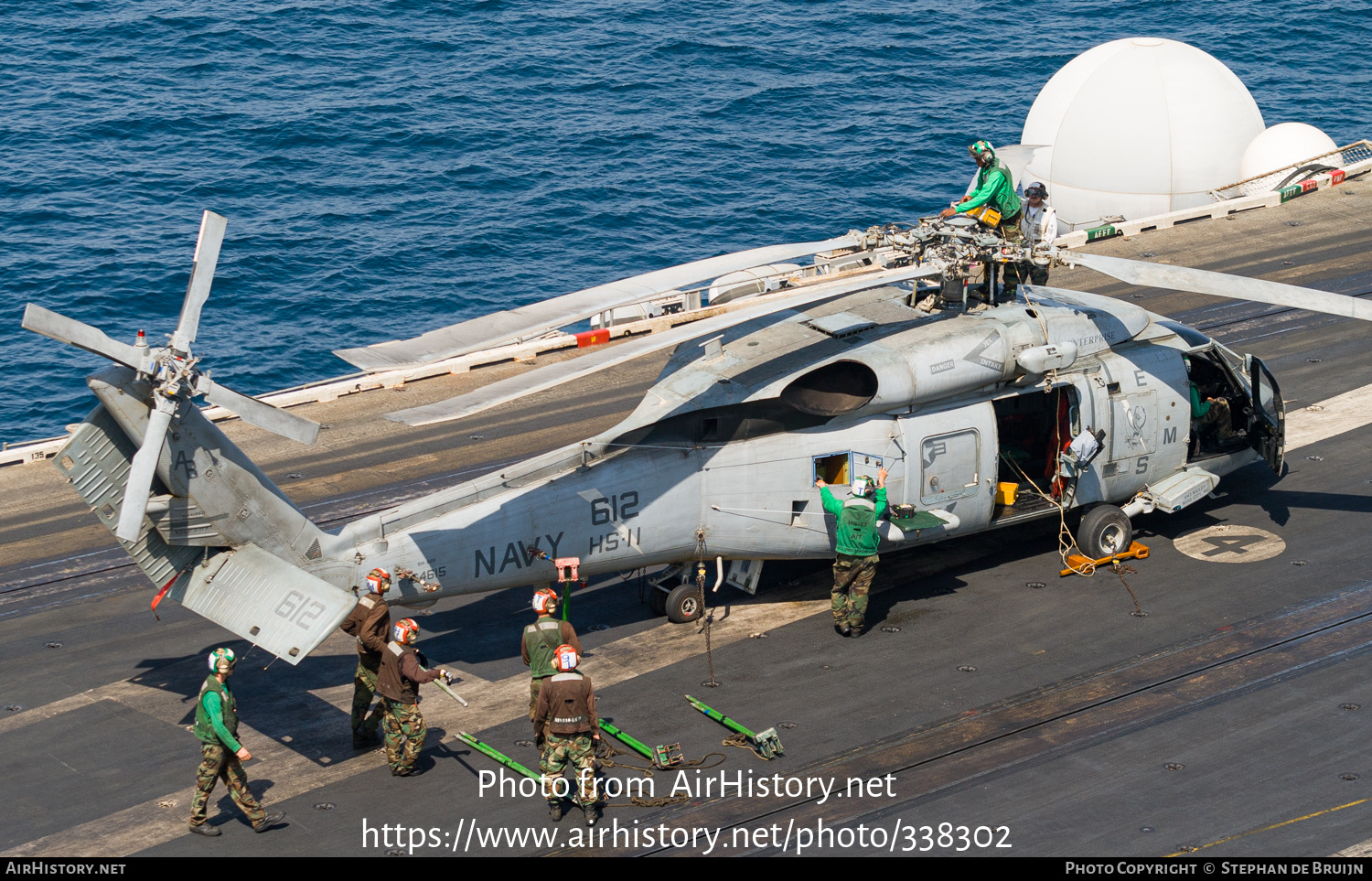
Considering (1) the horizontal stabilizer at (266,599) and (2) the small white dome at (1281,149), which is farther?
(2) the small white dome at (1281,149)

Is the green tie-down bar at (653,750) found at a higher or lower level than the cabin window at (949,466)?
lower

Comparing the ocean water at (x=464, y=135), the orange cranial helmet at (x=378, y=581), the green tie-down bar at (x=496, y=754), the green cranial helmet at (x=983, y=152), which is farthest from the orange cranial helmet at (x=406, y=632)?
the ocean water at (x=464, y=135)

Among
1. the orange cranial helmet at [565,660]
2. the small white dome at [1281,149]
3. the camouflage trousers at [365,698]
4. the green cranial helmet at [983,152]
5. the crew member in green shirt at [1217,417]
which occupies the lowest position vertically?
the camouflage trousers at [365,698]

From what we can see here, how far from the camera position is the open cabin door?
22.3 m

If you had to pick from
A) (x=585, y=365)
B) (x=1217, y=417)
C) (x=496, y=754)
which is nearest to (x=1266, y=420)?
(x=1217, y=417)

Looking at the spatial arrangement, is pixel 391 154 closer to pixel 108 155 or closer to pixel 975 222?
pixel 108 155

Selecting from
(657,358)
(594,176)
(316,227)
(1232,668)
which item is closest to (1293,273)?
(657,358)

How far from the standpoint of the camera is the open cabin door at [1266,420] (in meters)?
22.3

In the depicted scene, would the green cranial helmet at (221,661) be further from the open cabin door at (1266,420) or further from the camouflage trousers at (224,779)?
the open cabin door at (1266,420)

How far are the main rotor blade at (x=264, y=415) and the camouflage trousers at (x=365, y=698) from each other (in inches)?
118

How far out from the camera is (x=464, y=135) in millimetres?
58375

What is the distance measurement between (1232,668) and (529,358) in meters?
17.1

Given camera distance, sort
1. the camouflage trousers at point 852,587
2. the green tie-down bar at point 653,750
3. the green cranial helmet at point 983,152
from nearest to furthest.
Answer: the green tie-down bar at point 653,750, the camouflage trousers at point 852,587, the green cranial helmet at point 983,152

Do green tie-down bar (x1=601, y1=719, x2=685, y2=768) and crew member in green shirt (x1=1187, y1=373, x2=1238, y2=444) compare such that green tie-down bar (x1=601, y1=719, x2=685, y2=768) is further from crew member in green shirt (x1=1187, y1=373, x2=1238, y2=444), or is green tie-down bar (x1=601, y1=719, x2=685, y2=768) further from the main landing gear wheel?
crew member in green shirt (x1=1187, y1=373, x2=1238, y2=444)
